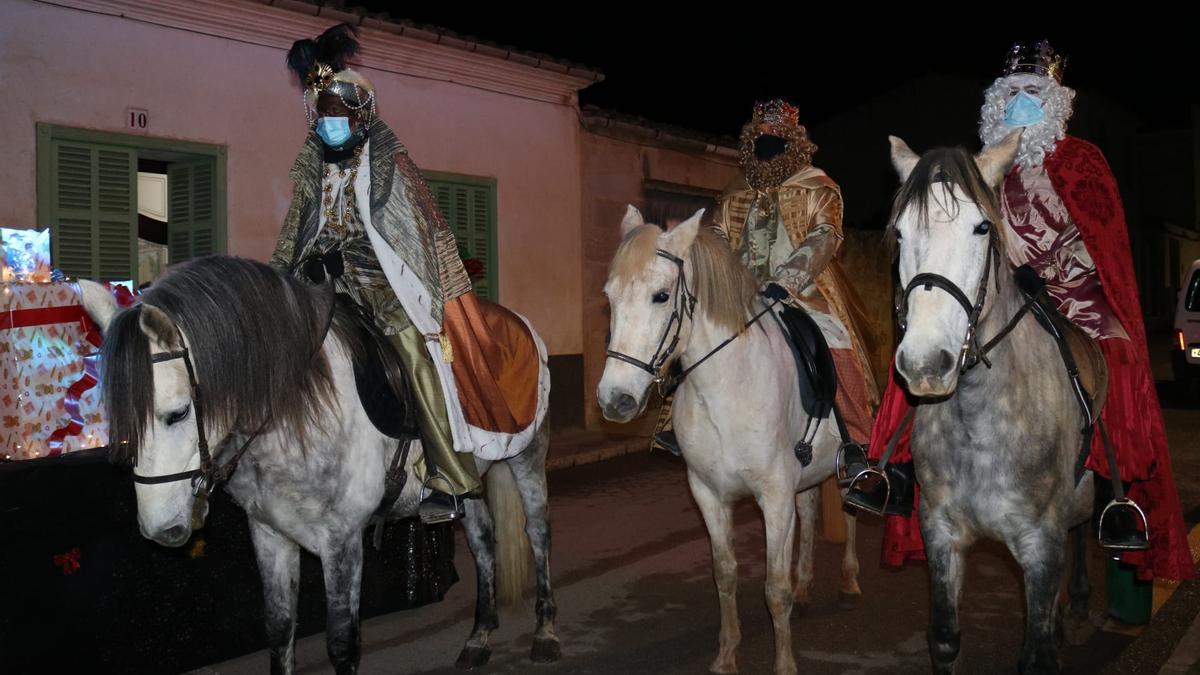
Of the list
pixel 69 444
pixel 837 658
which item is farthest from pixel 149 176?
pixel 837 658

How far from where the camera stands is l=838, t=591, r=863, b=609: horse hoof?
5.57m

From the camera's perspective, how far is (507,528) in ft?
17.5

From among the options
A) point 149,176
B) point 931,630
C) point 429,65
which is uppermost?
point 429,65

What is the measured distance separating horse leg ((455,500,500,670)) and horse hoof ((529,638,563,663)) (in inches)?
9.2

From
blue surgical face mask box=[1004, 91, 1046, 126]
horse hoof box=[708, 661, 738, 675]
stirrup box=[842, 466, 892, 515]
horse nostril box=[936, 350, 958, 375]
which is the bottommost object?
horse hoof box=[708, 661, 738, 675]

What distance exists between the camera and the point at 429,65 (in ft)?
35.2

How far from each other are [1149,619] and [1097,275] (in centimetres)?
195

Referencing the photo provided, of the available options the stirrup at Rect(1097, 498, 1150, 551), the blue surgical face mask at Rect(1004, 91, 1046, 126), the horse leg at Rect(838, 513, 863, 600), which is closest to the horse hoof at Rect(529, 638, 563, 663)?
the horse leg at Rect(838, 513, 863, 600)

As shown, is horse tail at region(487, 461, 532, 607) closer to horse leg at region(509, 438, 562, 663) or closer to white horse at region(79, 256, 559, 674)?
horse leg at region(509, 438, 562, 663)

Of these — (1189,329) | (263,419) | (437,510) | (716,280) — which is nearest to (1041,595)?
(716,280)

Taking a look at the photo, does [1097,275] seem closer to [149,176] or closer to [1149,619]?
[1149,619]

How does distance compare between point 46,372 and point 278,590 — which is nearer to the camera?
point 278,590

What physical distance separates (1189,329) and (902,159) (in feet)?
45.7

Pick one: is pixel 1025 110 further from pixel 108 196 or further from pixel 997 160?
pixel 108 196
